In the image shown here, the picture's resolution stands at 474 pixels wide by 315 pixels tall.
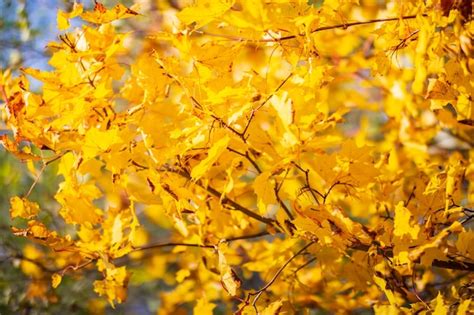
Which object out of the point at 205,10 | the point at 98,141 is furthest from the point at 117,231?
the point at 205,10

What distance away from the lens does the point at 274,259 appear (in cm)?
106

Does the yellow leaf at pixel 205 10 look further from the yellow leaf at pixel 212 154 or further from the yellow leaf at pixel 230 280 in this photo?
the yellow leaf at pixel 230 280

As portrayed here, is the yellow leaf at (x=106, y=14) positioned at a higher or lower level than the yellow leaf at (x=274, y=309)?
higher

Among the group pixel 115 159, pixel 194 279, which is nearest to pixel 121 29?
pixel 194 279

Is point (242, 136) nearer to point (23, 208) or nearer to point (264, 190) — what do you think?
point (264, 190)

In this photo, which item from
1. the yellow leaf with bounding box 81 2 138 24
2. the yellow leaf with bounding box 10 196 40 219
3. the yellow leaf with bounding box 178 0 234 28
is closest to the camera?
the yellow leaf with bounding box 178 0 234 28

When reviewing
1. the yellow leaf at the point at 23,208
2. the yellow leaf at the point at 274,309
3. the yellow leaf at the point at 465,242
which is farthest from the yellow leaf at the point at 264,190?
the yellow leaf at the point at 23,208

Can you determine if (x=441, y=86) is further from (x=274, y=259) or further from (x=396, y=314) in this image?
(x=274, y=259)

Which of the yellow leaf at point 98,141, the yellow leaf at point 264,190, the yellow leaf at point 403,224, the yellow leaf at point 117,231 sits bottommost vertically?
the yellow leaf at point 117,231

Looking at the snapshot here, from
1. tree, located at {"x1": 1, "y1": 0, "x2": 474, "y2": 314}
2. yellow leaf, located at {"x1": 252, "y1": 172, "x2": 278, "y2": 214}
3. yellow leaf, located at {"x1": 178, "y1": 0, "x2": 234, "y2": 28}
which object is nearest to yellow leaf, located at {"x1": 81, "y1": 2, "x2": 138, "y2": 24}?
tree, located at {"x1": 1, "y1": 0, "x2": 474, "y2": 314}

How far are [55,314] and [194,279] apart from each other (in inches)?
31.0

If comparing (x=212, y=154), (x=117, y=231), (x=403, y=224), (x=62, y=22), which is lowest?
(x=117, y=231)

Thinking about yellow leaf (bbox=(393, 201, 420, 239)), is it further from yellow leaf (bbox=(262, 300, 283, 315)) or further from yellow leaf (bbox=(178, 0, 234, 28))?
yellow leaf (bbox=(178, 0, 234, 28))

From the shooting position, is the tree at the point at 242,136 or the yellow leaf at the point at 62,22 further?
the yellow leaf at the point at 62,22
